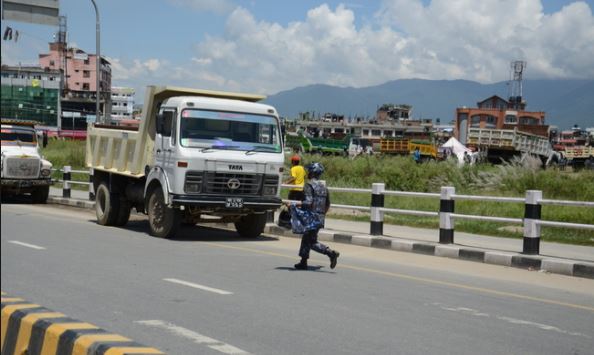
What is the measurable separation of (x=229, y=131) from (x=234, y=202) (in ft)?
4.80

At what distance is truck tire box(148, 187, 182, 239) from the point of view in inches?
595

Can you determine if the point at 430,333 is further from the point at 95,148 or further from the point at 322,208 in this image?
the point at 95,148

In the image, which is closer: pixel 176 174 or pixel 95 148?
pixel 176 174

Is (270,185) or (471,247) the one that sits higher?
(270,185)

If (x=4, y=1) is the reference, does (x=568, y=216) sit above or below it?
below

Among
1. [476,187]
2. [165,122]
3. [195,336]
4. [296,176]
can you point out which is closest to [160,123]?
[165,122]

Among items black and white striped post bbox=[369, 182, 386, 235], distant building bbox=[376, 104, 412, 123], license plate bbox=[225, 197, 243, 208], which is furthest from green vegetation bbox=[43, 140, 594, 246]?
distant building bbox=[376, 104, 412, 123]

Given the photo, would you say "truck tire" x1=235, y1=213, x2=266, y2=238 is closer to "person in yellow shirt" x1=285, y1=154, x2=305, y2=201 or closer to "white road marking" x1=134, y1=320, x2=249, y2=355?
"person in yellow shirt" x1=285, y1=154, x2=305, y2=201

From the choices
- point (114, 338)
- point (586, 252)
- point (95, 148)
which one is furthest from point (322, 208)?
point (95, 148)

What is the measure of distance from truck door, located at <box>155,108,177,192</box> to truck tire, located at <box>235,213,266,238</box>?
2.13m

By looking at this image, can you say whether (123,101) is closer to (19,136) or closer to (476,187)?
(19,136)

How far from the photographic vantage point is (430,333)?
7234 mm

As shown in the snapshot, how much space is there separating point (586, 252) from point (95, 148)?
11327mm

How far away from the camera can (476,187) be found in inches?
1136
